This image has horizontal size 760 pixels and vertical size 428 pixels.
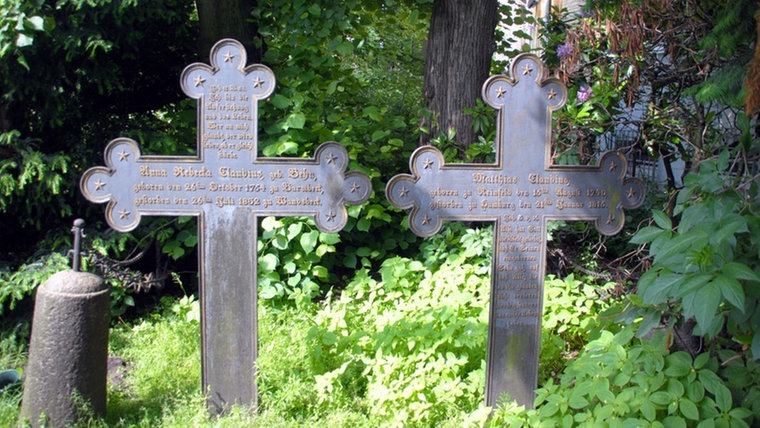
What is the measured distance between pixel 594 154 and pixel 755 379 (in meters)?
2.23

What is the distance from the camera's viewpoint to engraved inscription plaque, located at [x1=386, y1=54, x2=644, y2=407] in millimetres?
3527

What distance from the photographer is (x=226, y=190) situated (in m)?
3.50

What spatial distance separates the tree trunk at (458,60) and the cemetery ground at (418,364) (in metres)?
0.98

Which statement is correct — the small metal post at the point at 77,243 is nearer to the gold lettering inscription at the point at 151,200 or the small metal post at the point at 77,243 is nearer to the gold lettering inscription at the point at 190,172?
the gold lettering inscription at the point at 151,200

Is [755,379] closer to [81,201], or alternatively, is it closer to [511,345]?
[511,345]

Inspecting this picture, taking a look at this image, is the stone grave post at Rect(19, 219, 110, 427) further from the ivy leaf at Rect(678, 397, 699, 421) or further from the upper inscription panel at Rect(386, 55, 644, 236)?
the ivy leaf at Rect(678, 397, 699, 421)

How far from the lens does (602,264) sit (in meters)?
5.46

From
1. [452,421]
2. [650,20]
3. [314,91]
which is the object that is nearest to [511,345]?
[452,421]

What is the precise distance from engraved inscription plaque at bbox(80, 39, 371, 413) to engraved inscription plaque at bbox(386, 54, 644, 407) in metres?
0.39

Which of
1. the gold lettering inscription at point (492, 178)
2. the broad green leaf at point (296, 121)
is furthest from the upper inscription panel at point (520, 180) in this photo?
the broad green leaf at point (296, 121)

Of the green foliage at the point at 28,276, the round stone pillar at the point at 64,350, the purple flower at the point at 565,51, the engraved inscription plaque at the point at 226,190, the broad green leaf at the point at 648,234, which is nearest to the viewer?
the broad green leaf at the point at 648,234

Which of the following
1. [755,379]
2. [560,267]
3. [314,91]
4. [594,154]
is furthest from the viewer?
[314,91]

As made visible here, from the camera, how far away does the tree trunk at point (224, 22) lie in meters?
5.71

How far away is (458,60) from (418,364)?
287 centimetres
